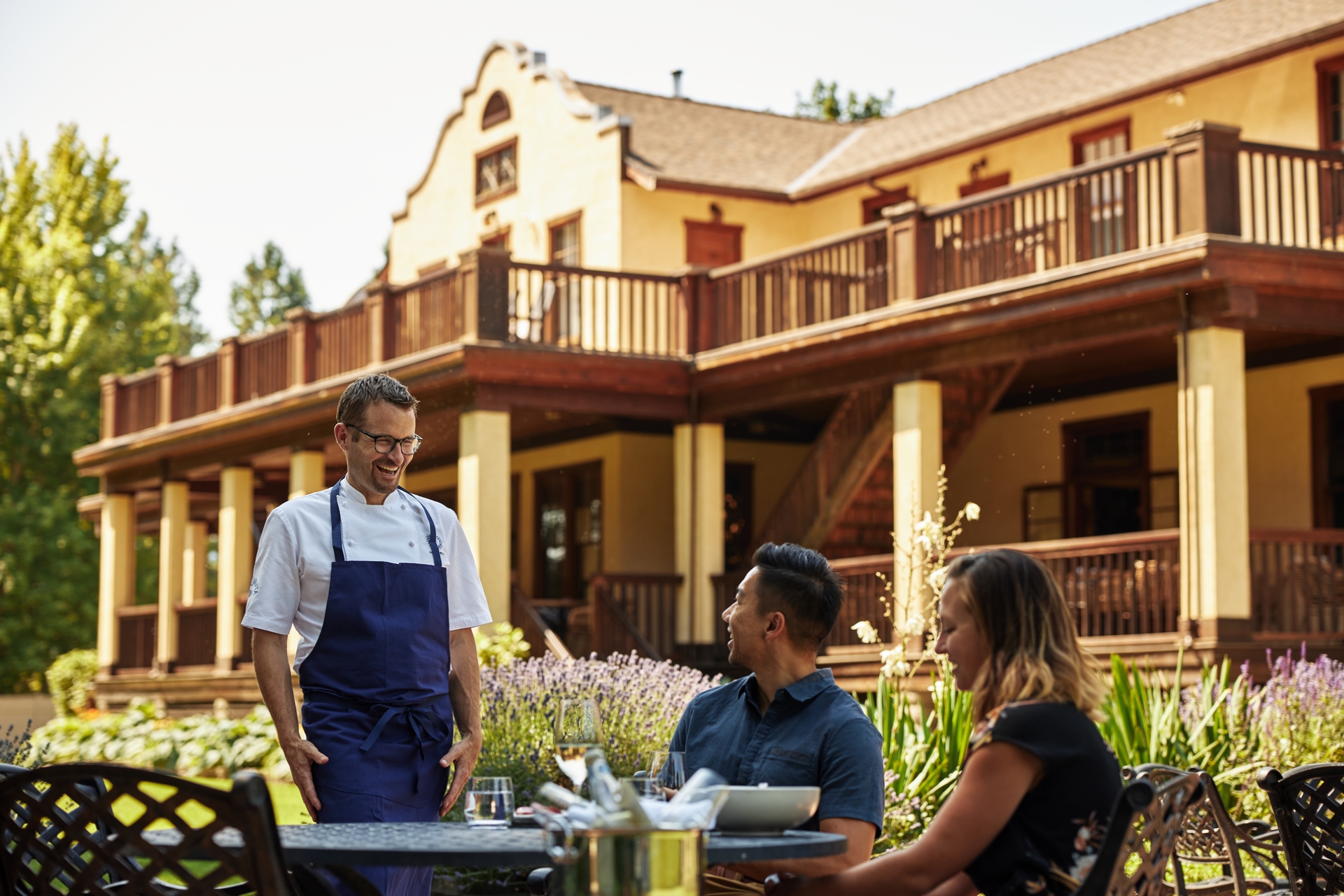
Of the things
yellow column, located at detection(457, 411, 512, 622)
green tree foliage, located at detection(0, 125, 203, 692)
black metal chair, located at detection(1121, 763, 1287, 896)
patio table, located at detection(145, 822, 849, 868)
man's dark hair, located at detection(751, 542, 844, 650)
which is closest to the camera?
patio table, located at detection(145, 822, 849, 868)

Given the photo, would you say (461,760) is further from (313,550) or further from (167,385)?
(167,385)

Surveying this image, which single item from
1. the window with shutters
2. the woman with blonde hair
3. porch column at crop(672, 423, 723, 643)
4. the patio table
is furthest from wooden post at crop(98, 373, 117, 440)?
the woman with blonde hair

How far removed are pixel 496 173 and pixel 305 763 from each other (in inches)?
824

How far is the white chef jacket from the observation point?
466cm

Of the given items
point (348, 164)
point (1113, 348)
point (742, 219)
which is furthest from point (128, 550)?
point (348, 164)

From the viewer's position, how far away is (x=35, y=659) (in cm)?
3328

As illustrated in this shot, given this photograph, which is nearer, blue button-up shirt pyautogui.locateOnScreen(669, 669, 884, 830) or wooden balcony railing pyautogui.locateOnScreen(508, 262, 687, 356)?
blue button-up shirt pyautogui.locateOnScreen(669, 669, 884, 830)

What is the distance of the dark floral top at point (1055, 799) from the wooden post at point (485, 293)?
14.0m

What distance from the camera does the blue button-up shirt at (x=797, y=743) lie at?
405 cm

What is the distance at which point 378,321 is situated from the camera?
18.9 metres

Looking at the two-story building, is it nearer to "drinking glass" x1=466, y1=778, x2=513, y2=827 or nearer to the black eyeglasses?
the black eyeglasses

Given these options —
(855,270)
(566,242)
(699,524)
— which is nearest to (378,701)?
(855,270)

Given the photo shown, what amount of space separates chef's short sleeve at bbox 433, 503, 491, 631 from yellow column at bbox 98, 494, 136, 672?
22.0 m

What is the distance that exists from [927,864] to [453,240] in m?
22.8
